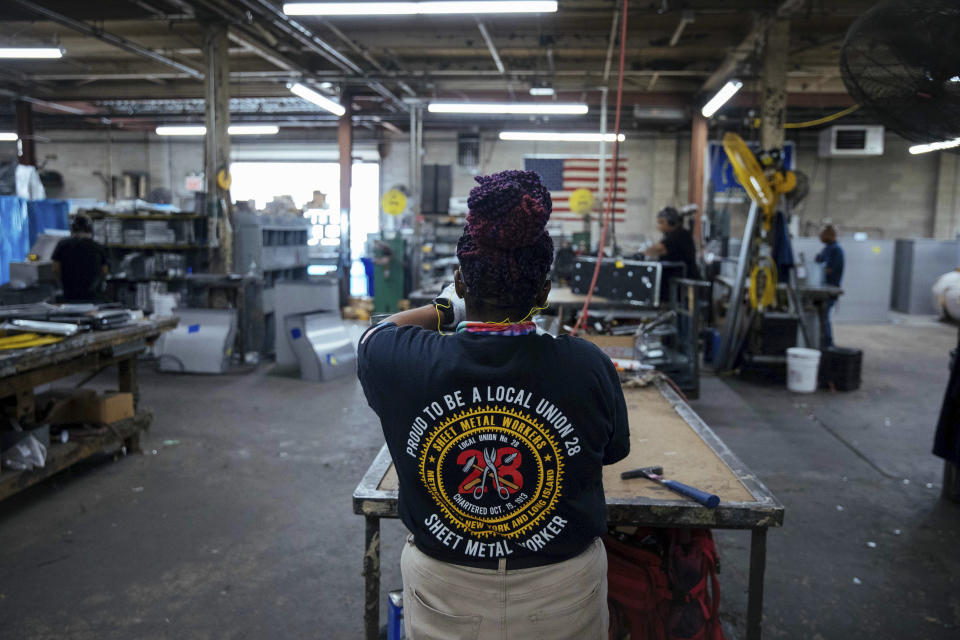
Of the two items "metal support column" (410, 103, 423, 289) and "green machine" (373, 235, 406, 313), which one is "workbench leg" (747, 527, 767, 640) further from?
"green machine" (373, 235, 406, 313)

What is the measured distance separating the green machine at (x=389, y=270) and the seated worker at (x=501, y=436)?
399 inches

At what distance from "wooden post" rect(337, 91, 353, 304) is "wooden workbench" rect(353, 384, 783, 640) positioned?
1049 cm

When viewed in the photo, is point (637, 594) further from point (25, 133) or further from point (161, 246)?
point (25, 133)

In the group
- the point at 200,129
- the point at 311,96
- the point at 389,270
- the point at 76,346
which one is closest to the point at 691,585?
the point at 76,346

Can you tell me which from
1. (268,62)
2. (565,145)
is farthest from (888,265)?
(268,62)

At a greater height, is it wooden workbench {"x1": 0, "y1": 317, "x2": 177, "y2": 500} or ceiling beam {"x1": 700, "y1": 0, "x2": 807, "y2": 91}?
ceiling beam {"x1": 700, "y1": 0, "x2": 807, "y2": 91}

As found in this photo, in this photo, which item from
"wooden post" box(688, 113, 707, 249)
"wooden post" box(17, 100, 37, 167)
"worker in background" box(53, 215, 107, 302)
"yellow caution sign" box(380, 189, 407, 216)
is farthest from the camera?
"wooden post" box(17, 100, 37, 167)

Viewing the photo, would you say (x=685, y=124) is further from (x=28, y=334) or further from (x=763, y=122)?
(x=28, y=334)

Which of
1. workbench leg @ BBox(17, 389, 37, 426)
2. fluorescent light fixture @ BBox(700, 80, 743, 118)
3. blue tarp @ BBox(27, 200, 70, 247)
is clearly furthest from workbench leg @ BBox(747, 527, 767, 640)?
blue tarp @ BBox(27, 200, 70, 247)

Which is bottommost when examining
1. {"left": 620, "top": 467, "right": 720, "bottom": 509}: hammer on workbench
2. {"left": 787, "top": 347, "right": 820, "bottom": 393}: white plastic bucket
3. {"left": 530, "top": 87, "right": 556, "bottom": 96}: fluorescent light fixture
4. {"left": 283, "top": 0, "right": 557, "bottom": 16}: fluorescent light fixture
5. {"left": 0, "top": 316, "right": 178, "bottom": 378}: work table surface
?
{"left": 787, "top": 347, "right": 820, "bottom": 393}: white plastic bucket

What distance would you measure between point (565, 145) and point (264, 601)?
13403 mm

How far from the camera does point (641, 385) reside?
296 centimetres

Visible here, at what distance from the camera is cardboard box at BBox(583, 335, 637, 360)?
3.80 m

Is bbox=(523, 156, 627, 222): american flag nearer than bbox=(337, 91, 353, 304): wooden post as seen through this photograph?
No
